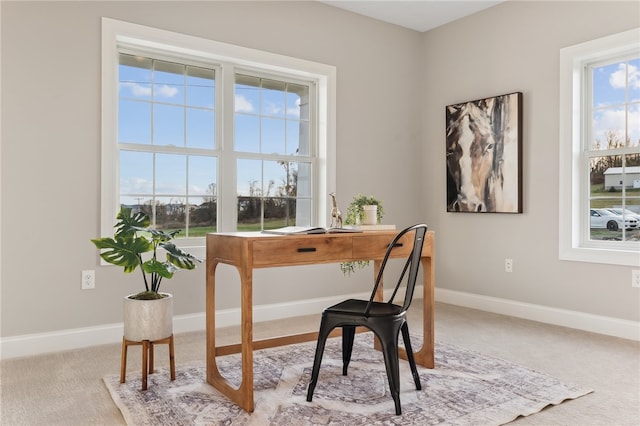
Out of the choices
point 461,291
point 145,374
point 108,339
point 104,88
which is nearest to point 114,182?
point 104,88

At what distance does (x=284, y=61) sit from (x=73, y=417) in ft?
10.0

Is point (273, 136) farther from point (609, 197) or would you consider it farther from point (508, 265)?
point (609, 197)

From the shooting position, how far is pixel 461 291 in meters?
4.82

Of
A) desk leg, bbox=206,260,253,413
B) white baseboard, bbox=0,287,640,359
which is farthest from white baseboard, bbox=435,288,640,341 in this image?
desk leg, bbox=206,260,253,413

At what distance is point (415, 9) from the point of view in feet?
15.1

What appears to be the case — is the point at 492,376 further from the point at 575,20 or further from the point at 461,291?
the point at 575,20

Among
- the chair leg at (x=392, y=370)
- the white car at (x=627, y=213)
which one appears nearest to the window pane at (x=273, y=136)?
the chair leg at (x=392, y=370)

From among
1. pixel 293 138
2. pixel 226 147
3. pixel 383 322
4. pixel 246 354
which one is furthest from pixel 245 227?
pixel 383 322

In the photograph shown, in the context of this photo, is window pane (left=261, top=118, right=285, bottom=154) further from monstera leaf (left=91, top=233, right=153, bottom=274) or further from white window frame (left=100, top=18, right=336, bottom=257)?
monstera leaf (left=91, top=233, right=153, bottom=274)

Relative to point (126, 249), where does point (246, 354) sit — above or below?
below

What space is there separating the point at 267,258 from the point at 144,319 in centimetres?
76

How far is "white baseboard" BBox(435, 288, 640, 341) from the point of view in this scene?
3613 millimetres

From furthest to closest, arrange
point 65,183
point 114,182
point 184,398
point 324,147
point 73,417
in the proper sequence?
point 324,147 → point 114,182 → point 65,183 → point 184,398 → point 73,417

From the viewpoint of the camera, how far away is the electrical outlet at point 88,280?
337 centimetres
